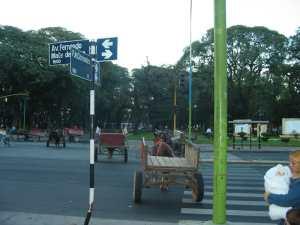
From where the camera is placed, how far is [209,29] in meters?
85.6

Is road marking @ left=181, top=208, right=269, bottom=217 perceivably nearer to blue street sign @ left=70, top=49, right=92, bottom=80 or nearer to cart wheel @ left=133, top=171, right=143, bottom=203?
cart wheel @ left=133, top=171, right=143, bottom=203

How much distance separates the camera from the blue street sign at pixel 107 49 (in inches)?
353

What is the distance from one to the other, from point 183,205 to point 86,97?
62276mm

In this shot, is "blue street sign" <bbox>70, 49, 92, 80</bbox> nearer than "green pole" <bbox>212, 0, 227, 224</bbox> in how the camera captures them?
No

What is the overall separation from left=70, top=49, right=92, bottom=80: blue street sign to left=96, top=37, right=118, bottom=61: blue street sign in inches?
12.1

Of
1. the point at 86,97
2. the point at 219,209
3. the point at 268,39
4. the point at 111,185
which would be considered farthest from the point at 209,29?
the point at 219,209

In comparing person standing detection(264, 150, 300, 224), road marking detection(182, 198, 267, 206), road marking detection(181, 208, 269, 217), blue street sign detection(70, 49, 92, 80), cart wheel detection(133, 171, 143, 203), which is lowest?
road marking detection(181, 208, 269, 217)

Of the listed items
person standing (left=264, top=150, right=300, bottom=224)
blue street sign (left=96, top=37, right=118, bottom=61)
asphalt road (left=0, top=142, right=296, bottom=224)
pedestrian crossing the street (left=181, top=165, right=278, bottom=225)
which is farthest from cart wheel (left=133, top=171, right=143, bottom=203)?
person standing (left=264, top=150, right=300, bottom=224)

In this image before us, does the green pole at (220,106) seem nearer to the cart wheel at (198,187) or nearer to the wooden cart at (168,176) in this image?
the wooden cart at (168,176)

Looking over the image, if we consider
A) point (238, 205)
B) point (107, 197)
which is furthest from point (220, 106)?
point (107, 197)

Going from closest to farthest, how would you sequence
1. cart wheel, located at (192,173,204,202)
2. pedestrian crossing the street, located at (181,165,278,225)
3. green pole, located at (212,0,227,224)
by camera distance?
green pole, located at (212,0,227,224), pedestrian crossing the street, located at (181,165,278,225), cart wheel, located at (192,173,204,202)

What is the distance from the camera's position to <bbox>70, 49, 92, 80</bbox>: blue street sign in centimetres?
838

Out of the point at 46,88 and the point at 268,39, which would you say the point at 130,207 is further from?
the point at 268,39

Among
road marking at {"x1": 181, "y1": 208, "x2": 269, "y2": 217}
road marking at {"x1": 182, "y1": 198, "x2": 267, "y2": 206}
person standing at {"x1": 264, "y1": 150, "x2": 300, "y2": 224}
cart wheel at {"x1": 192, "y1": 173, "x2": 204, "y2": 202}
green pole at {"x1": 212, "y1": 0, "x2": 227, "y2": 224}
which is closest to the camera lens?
person standing at {"x1": 264, "y1": 150, "x2": 300, "y2": 224}
